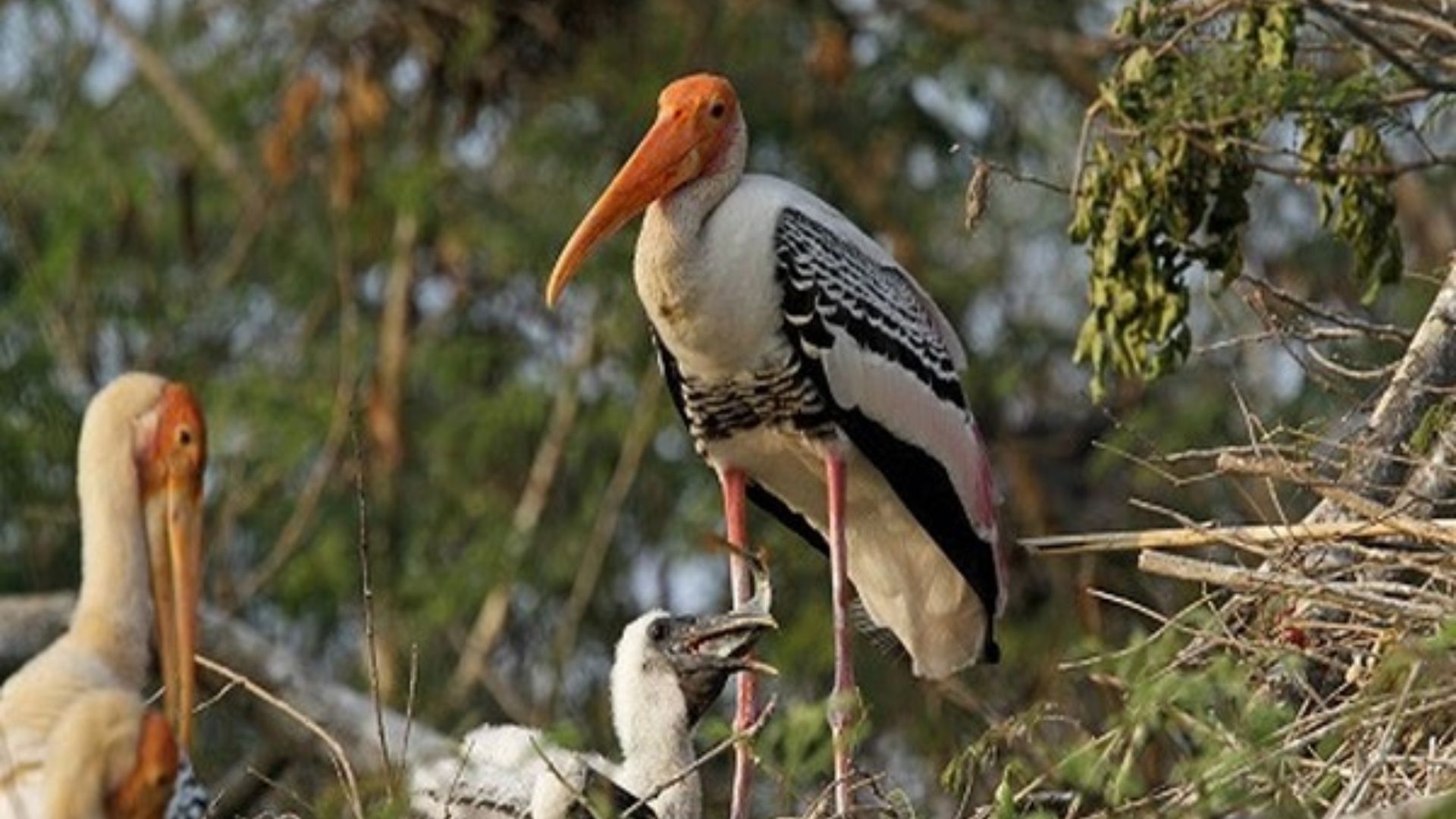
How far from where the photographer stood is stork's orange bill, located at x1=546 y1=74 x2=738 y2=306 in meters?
9.38

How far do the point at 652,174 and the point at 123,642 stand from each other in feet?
10.1

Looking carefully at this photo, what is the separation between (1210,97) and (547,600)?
6608mm

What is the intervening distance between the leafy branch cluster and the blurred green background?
4602 millimetres

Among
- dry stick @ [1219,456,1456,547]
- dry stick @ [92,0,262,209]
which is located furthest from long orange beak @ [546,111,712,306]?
dry stick @ [92,0,262,209]

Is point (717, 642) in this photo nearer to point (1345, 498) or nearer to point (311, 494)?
point (1345, 498)

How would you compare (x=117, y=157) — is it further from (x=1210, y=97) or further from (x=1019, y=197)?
(x=1210, y=97)

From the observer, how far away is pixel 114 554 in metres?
6.42

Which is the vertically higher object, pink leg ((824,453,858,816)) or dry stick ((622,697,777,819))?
dry stick ((622,697,777,819))

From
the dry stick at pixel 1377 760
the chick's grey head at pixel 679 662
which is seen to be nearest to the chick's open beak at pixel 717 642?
the chick's grey head at pixel 679 662

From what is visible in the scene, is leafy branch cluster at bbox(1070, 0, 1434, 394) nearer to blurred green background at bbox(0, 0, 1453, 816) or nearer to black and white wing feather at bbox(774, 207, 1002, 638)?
black and white wing feather at bbox(774, 207, 1002, 638)

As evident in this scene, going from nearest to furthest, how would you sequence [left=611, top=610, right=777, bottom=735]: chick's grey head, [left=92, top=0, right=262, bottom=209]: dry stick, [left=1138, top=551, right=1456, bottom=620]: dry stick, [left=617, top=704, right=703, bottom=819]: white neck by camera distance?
[left=1138, top=551, right=1456, bottom=620]: dry stick
[left=617, top=704, right=703, bottom=819]: white neck
[left=611, top=610, right=777, bottom=735]: chick's grey head
[left=92, top=0, right=262, bottom=209]: dry stick

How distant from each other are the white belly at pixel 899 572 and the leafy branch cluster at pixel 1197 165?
39.2 inches

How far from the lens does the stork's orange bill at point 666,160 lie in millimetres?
9383

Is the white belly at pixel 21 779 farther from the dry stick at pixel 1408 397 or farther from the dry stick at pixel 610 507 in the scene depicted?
the dry stick at pixel 610 507
